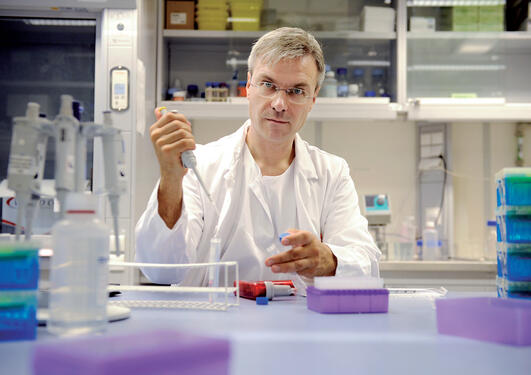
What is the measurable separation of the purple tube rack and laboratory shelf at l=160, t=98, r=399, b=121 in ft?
6.85

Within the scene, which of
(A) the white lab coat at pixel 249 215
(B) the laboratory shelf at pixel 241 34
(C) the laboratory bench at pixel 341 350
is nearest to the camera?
(C) the laboratory bench at pixel 341 350

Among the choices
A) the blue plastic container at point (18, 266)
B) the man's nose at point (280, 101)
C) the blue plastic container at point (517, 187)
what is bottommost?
the blue plastic container at point (18, 266)

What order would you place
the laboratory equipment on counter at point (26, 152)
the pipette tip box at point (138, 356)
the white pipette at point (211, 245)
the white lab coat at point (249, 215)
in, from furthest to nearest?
the white lab coat at point (249, 215)
the white pipette at point (211, 245)
the laboratory equipment on counter at point (26, 152)
the pipette tip box at point (138, 356)

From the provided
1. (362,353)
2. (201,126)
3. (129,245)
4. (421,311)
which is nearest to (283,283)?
(421,311)

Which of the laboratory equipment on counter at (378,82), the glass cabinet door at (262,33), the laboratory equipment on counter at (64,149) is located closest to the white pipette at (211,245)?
the laboratory equipment on counter at (64,149)

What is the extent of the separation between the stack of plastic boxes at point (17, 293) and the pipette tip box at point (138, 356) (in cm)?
19

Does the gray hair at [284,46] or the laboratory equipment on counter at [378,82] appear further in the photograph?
the laboratory equipment on counter at [378,82]

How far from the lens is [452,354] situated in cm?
71

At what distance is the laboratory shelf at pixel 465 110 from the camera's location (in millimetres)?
3045

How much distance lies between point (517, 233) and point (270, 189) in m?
0.91

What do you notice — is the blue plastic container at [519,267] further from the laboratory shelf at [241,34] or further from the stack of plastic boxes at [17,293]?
the laboratory shelf at [241,34]

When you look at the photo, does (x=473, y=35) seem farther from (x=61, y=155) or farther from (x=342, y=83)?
(x=61, y=155)

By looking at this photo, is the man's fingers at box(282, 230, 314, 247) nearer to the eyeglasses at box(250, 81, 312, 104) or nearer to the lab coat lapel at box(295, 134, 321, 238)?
the lab coat lapel at box(295, 134, 321, 238)

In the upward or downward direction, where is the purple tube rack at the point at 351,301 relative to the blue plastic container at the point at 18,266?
downward
